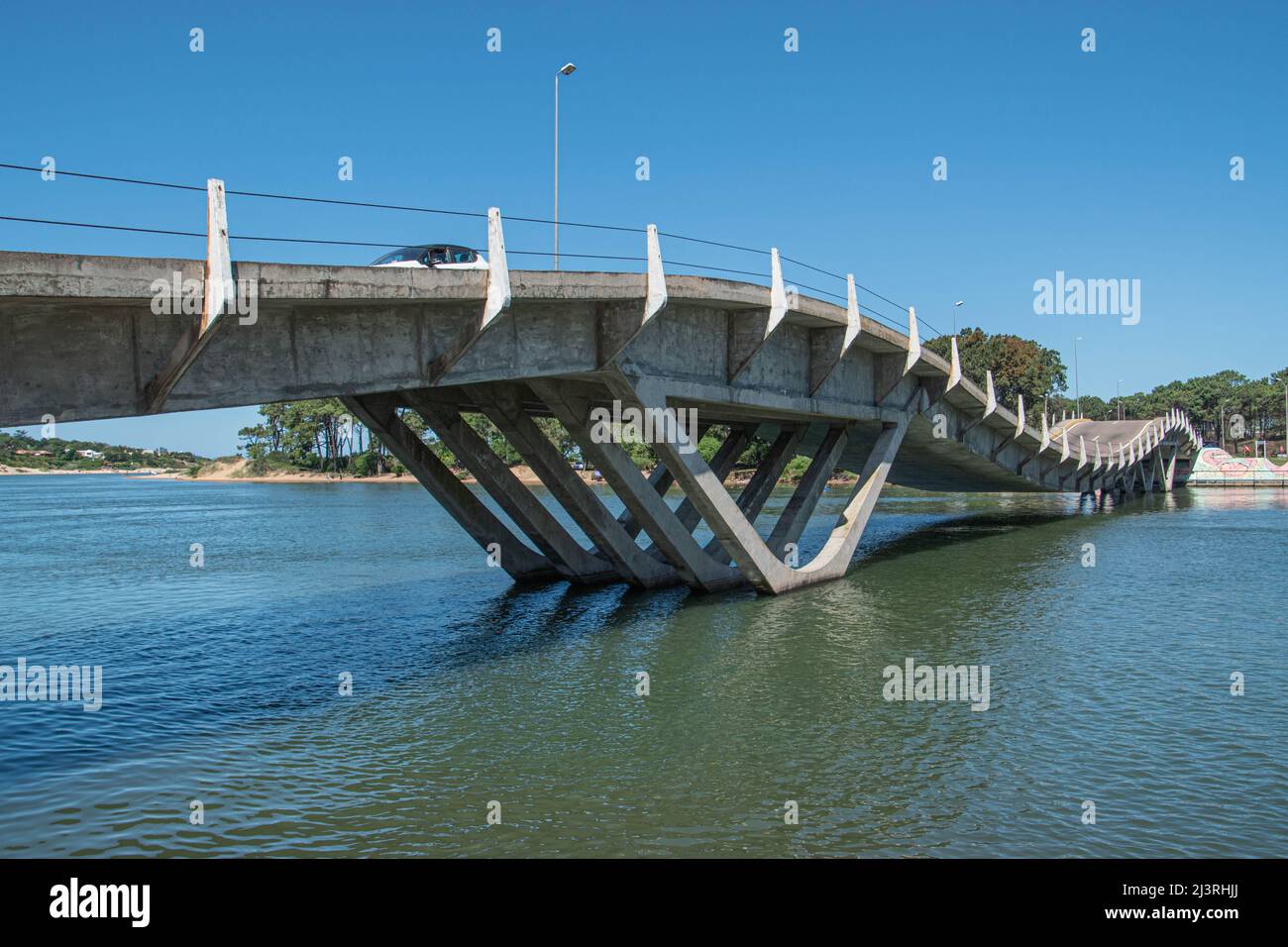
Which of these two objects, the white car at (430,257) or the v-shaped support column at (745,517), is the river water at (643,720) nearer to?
the v-shaped support column at (745,517)

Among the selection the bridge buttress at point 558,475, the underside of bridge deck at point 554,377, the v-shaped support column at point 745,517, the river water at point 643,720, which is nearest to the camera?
the river water at point 643,720

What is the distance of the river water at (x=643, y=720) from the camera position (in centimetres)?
1009

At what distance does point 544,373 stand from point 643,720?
691 centimetres

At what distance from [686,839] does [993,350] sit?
118 meters

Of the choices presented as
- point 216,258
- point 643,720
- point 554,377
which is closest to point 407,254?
point 554,377

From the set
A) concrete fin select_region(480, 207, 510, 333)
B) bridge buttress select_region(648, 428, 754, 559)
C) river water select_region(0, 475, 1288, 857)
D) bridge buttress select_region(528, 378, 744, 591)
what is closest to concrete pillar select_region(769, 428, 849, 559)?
bridge buttress select_region(528, 378, 744, 591)

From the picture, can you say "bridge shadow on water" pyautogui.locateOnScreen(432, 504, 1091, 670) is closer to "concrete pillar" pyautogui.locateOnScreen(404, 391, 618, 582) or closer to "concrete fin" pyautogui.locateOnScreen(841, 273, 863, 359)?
"concrete pillar" pyautogui.locateOnScreen(404, 391, 618, 582)

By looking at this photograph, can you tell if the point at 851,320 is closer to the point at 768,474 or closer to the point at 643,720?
the point at 768,474

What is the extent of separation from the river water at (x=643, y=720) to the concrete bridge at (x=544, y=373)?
2368 mm

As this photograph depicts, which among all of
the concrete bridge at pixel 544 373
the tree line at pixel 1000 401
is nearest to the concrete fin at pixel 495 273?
the concrete bridge at pixel 544 373

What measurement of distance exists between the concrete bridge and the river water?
7.77ft

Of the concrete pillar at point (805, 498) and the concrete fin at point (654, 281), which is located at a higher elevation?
the concrete fin at point (654, 281)

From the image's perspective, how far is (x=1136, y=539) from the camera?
137ft
